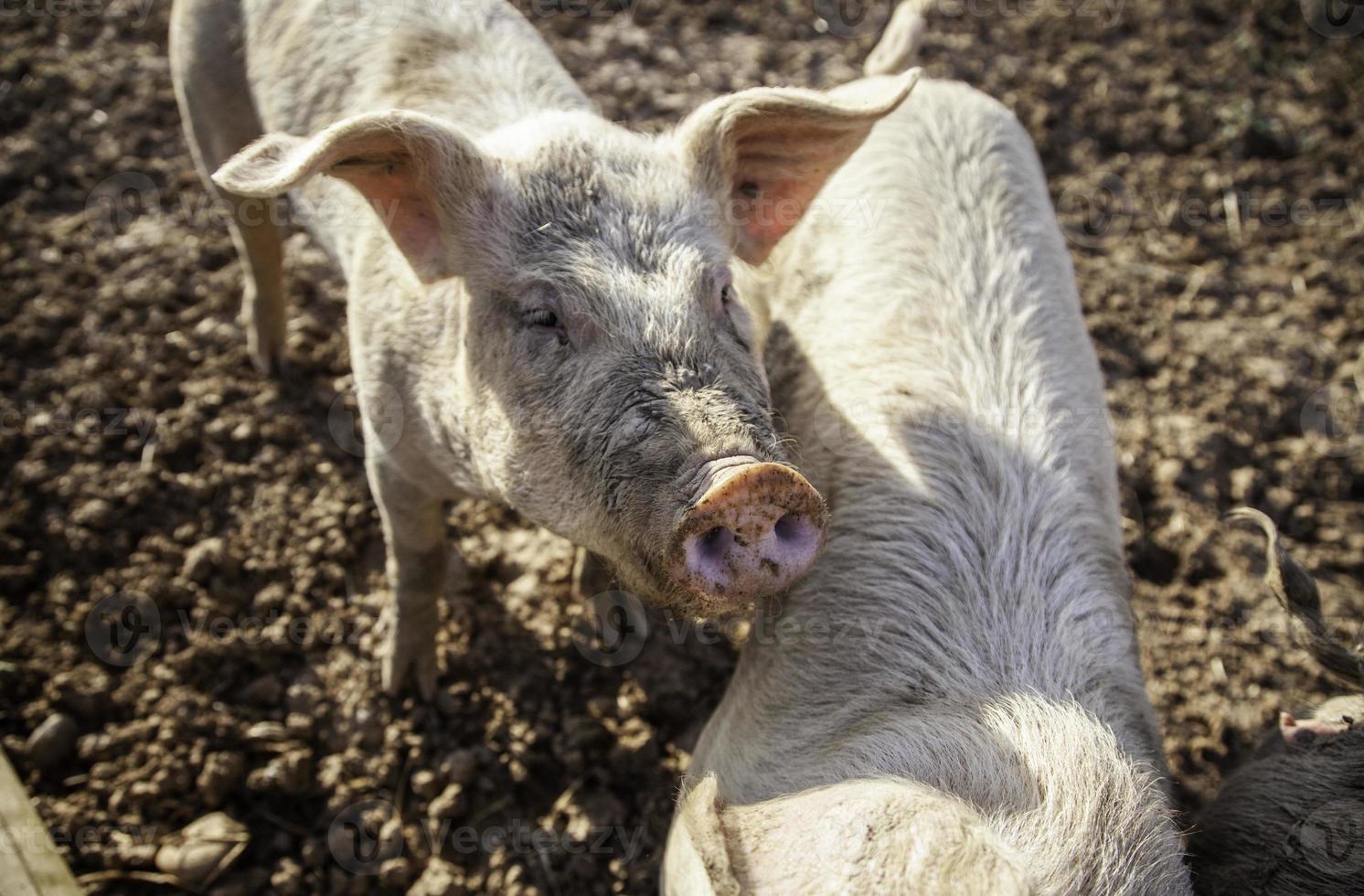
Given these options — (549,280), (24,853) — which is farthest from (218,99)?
(24,853)

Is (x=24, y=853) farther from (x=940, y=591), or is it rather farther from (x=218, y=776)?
(x=940, y=591)

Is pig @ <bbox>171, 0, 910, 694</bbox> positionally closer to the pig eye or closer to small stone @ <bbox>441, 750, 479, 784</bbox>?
the pig eye

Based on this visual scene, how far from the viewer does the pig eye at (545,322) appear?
260 centimetres

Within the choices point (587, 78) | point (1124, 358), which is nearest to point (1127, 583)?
point (1124, 358)

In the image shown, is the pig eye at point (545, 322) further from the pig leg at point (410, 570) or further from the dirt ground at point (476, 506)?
the dirt ground at point (476, 506)

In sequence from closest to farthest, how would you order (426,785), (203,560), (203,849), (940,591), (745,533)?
(745,533), (940,591), (203,849), (426,785), (203,560)

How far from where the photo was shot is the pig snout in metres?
2.12

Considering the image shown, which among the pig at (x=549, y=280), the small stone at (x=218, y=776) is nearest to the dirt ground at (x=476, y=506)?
the small stone at (x=218, y=776)

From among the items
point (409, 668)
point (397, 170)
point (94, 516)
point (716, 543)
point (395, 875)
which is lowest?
point (395, 875)

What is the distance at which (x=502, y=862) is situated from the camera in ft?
11.7

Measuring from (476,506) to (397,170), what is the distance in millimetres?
2033

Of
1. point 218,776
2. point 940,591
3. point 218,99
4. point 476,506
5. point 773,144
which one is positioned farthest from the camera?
point 476,506

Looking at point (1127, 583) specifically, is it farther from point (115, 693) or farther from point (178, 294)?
point (178, 294)

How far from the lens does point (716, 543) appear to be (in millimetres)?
2236
